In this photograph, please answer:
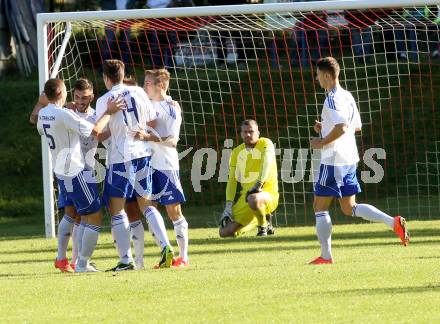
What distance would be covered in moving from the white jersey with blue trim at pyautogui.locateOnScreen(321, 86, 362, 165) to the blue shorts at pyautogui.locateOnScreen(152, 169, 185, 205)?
1387 mm

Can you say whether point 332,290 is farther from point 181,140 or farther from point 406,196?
point 181,140

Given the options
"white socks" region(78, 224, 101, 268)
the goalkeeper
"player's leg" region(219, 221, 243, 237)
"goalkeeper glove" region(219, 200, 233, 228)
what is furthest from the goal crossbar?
"white socks" region(78, 224, 101, 268)

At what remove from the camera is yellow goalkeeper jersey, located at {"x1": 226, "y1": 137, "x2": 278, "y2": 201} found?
46.9 feet

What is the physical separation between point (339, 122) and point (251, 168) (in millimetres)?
4062

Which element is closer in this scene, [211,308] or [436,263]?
[211,308]

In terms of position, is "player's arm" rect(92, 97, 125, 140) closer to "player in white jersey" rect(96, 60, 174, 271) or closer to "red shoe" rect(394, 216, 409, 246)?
"player in white jersey" rect(96, 60, 174, 271)

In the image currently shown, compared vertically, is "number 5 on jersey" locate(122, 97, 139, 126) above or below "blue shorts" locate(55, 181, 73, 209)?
above

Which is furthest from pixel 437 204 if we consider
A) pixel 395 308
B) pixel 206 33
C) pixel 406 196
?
pixel 395 308

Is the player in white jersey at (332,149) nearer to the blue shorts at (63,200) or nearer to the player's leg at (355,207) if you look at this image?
the player's leg at (355,207)

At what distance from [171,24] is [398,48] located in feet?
16.6

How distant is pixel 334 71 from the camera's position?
1053 cm

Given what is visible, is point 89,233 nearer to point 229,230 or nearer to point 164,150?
point 164,150

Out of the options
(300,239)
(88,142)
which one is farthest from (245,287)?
(300,239)

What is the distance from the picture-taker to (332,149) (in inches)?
417
